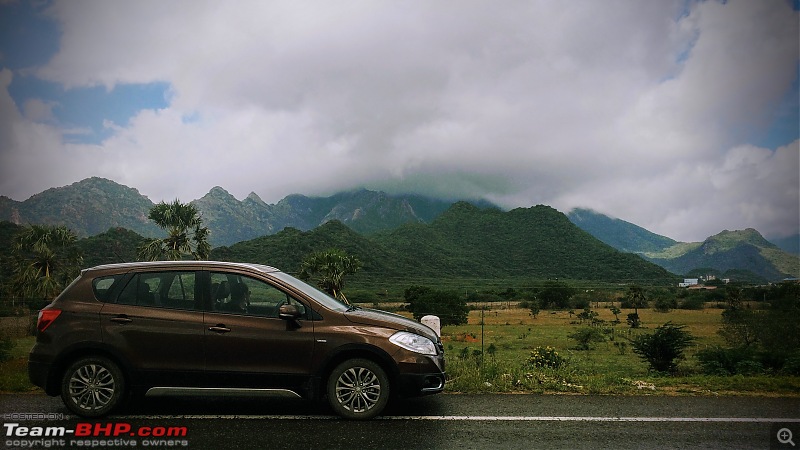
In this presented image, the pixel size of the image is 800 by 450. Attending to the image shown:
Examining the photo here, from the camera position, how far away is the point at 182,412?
658cm

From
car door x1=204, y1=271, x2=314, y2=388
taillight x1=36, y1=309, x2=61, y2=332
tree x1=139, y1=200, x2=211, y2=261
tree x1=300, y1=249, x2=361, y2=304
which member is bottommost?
car door x1=204, y1=271, x2=314, y2=388

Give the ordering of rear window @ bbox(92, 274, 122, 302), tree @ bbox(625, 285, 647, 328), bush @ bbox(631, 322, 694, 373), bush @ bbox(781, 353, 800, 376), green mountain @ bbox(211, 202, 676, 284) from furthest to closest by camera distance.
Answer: green mountain @ bbox(211, 202, 676, 284)
tree @ bbox(625, 285, 647, 328)
bush @ bbox(631, 322, 694, 373)
bush @ bbox(781, 353, 800, 376)
rear window @ bbox(92, 274, 122, 302)

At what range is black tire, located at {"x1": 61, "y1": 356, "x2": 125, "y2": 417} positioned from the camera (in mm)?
6336

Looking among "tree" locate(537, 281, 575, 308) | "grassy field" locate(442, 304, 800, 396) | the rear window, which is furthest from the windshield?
→ "tree" locate(537, 281, 575, 308)

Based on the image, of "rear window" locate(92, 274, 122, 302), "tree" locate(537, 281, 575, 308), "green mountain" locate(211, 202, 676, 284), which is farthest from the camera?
"green mountain" locate(211, 202, 676, 284)

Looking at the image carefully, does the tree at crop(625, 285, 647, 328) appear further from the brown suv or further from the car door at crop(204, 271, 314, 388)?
the car door at crop(204, 271, 314, 388)

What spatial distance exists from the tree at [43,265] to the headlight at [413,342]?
4766cm

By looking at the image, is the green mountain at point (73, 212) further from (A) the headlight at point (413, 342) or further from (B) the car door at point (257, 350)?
(A) the headlight at point (413, 342)

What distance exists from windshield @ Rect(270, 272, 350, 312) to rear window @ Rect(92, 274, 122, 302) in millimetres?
1853

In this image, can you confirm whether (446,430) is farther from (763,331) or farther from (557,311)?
(557,311)

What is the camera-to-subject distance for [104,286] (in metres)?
6.67

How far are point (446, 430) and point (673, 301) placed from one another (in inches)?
4149

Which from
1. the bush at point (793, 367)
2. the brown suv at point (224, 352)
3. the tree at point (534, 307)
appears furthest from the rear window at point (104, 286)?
the tree at point (534, 307)

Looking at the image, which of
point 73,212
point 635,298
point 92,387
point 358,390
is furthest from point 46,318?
point 73,212
